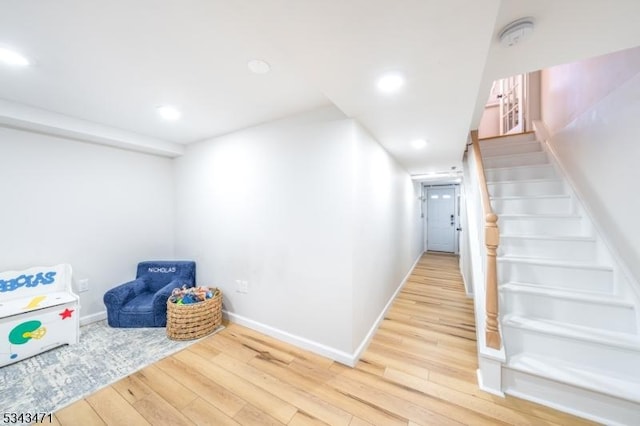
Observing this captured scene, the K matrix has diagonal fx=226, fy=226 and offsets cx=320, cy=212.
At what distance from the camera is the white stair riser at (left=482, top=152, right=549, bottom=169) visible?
298cm

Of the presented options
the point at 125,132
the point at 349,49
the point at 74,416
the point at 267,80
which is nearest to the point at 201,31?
the point at 267,80

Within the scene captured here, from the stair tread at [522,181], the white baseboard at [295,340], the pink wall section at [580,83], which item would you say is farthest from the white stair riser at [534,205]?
the white baseboard at [295,340]

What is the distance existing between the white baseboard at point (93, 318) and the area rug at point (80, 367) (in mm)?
151

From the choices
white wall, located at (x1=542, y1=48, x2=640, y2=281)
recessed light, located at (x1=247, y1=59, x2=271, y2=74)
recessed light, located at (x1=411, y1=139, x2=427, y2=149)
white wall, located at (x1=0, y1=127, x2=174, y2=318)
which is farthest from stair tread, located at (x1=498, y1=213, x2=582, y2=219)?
white wall, located at (x1=0, y1=127, x2=174, y2=318)

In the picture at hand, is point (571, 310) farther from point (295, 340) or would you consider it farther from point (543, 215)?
point (295, 340)

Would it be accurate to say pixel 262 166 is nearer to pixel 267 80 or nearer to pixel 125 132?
pixel 267 80

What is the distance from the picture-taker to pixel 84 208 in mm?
2635

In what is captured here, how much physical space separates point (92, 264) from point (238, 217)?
6.18 ft

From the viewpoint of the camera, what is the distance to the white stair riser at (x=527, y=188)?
2557mm

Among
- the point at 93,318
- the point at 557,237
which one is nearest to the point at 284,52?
the point at 557,237

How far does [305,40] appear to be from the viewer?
1.06 m

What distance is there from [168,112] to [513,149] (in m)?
4.45

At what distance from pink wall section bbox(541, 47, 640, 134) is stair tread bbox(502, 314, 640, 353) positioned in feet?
6.14

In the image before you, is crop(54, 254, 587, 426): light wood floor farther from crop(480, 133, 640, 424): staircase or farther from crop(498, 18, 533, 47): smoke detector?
crop(498, 18, 533, 47): smoke detector
